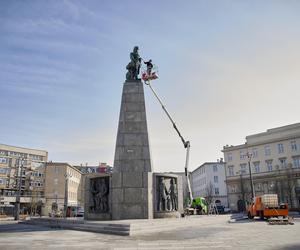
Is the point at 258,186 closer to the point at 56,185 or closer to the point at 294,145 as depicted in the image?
the point at 294,145

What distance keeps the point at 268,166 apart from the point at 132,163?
4894 centimetres

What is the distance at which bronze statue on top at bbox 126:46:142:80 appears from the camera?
20734mm

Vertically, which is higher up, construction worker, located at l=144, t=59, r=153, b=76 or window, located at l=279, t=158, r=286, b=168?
construction worker, located at l=144, t=59, r=153, b=76

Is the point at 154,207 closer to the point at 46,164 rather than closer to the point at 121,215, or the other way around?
the point at 121,215

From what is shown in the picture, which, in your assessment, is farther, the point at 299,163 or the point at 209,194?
the point at 209,194

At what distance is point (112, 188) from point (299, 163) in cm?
4845

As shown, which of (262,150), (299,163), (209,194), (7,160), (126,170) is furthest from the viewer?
(209,194)

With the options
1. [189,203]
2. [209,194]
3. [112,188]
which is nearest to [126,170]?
[112,188]

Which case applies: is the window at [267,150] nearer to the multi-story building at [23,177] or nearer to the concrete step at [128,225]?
the concrete step at [128,225]

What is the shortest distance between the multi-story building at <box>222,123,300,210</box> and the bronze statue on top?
3857cm

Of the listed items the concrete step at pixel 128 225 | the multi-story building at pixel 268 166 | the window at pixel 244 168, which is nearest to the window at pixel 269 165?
the multi-story building at pixel 268 166

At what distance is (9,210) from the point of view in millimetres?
54625

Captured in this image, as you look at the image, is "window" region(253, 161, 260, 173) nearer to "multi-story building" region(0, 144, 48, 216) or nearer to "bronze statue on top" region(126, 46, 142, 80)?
"multi-story building" region(0, 144, 48, 216)

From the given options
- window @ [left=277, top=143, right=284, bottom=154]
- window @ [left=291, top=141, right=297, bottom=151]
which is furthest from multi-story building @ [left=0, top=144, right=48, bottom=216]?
window @ [left=291, top=141, right=297, bottom=151]
